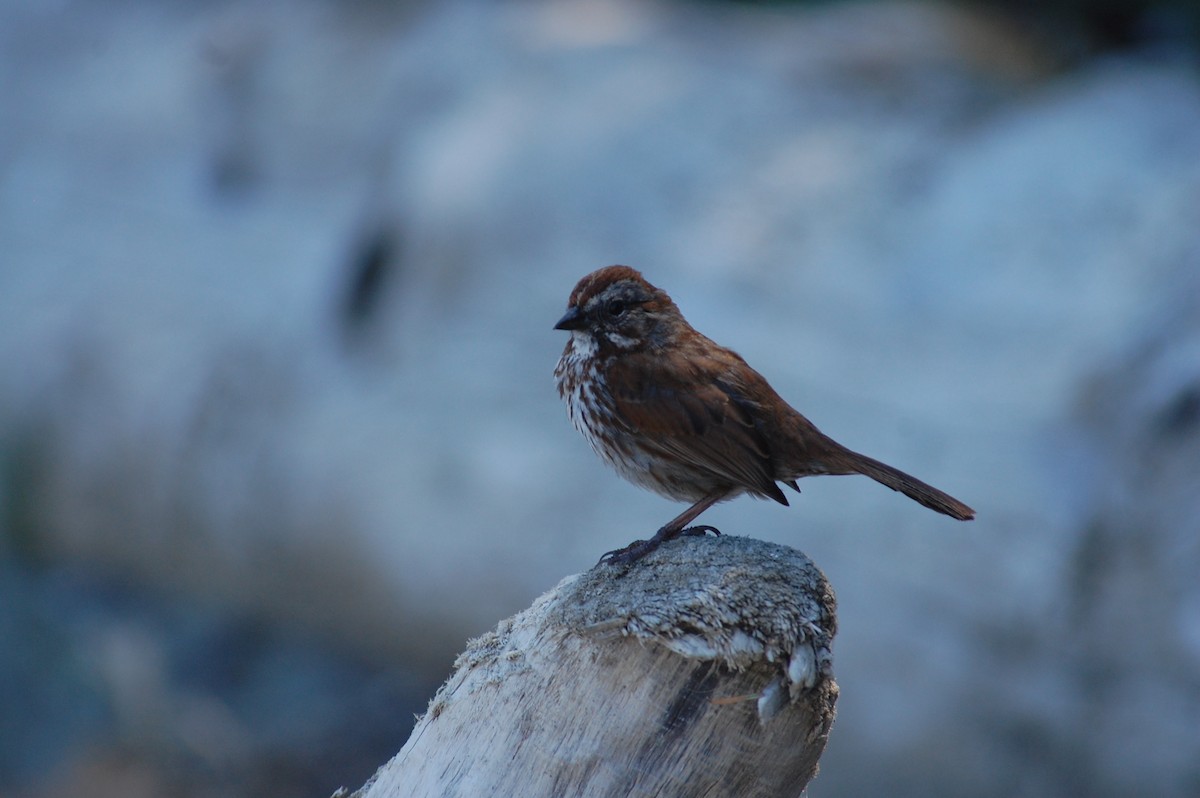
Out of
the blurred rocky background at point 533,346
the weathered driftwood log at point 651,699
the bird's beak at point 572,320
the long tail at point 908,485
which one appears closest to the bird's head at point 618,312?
the bird's beak at point 572,320

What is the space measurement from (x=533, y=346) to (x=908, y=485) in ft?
14.0

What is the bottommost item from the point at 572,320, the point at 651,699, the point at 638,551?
the point at 651,699

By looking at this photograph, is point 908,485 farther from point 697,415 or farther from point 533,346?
point 533,346

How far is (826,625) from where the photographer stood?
2680mm

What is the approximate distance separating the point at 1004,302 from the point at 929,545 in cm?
136

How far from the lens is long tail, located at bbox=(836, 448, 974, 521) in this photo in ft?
11.5

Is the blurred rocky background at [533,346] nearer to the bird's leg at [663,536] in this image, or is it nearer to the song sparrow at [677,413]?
the song sparrow at [677,413]

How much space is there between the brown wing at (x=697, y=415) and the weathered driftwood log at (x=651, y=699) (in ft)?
3.27

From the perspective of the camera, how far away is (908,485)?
11.9 feet

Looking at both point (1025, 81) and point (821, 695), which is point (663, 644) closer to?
point (821, 695)

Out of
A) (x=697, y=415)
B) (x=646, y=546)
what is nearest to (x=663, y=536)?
(x=646, y=546)

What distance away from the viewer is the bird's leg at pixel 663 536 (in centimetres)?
297

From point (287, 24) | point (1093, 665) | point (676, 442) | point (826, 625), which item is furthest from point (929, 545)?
point (287, 24)

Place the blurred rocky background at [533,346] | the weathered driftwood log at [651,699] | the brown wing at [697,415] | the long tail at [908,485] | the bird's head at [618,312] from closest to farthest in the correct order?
1. the weathered driftwood log at [651,699]
2. the long tail at [908,485]
3. the brown wing at [697,415]
4. the bird's head at [618,312]
5. the blurred rocky background at [533,346]
